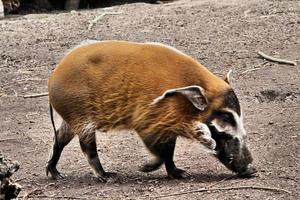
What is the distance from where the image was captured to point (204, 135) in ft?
16.9

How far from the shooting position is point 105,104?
208 inches

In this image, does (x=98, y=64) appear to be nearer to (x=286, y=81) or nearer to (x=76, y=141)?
(x=76, y=141)

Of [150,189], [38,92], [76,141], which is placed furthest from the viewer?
[38,92]

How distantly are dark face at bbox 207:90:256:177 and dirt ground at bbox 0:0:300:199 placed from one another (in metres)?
0.11

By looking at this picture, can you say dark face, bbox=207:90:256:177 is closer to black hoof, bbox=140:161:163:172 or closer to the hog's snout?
the hog's snout

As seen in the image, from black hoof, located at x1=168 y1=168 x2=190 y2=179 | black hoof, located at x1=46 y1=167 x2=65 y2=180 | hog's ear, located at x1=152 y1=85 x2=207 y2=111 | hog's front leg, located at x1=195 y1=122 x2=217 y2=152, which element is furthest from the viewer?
black hoof, located at x1=46 y1=167 x2=65 y2=180

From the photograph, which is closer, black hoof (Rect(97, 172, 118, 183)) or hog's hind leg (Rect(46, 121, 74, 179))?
black hoof (Rect(97, 172, 118, 183))

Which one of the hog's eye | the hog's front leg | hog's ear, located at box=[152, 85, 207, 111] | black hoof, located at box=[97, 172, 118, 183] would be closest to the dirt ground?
black hoof, located at box=[97, 172, 118, 183]

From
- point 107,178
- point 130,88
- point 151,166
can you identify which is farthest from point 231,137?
point 107,178

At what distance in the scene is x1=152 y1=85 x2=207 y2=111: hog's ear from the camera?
5.04 m

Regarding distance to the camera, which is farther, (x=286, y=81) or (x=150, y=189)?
(x=286, y=81)

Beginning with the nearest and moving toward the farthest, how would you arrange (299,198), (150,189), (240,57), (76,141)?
1. (299,198)
2. (150,189)
3. (76,141)
4. (240,57)

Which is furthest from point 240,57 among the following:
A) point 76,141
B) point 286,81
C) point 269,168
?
point 269,168

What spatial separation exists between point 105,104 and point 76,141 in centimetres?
143
